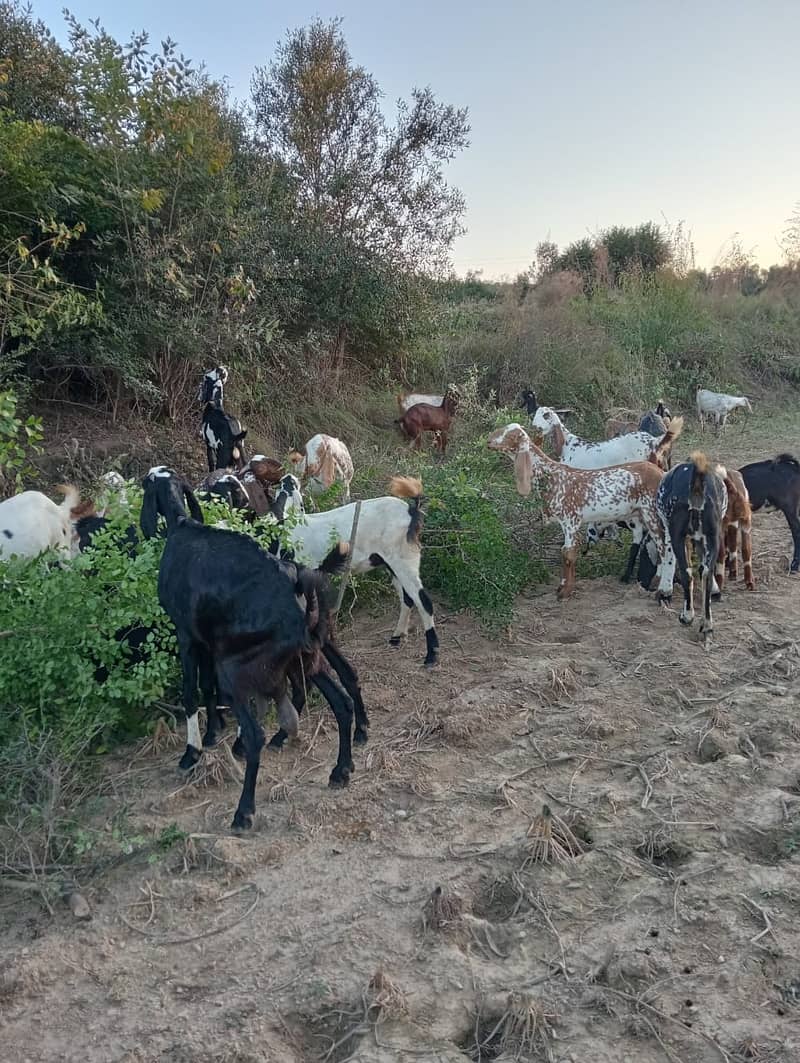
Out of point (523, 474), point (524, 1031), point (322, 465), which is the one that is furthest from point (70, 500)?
point (524, 1031)

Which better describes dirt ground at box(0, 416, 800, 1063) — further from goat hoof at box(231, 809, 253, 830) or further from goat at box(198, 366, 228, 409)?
goat at box(198, 366, 228, 409)

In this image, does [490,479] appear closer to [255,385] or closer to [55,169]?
[255,385]

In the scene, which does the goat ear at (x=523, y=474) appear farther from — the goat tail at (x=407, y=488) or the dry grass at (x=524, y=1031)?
the dry grass at (x=524, y=1031)

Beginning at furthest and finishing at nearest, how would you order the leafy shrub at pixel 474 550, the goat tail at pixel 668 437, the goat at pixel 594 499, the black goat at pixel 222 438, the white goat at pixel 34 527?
1. the black goat at pixel 222 438
2. the goat tail at pixel 668 437
3. the goat at pixel 594 499
4. the leafy shrub at pixel 474 550
5. the white goat at pixel 34 527

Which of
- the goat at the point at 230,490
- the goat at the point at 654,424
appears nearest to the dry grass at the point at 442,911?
the goat at the point at 230,490

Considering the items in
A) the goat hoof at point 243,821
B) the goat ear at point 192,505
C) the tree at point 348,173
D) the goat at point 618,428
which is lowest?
the goat hoof at point 243,821

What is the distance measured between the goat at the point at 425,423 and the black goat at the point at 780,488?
6011 mm

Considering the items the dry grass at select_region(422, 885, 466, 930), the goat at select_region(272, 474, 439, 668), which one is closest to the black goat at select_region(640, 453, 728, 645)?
the goat at select_region(272, 474, 439, 668)

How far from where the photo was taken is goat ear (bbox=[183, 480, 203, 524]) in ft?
16.5

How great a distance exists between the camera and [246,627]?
13.5 ft

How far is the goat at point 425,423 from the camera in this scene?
13.1 m

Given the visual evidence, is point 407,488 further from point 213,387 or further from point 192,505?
point 213,387

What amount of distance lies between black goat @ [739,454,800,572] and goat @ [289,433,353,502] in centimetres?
401

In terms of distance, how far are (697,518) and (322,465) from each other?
431cm
